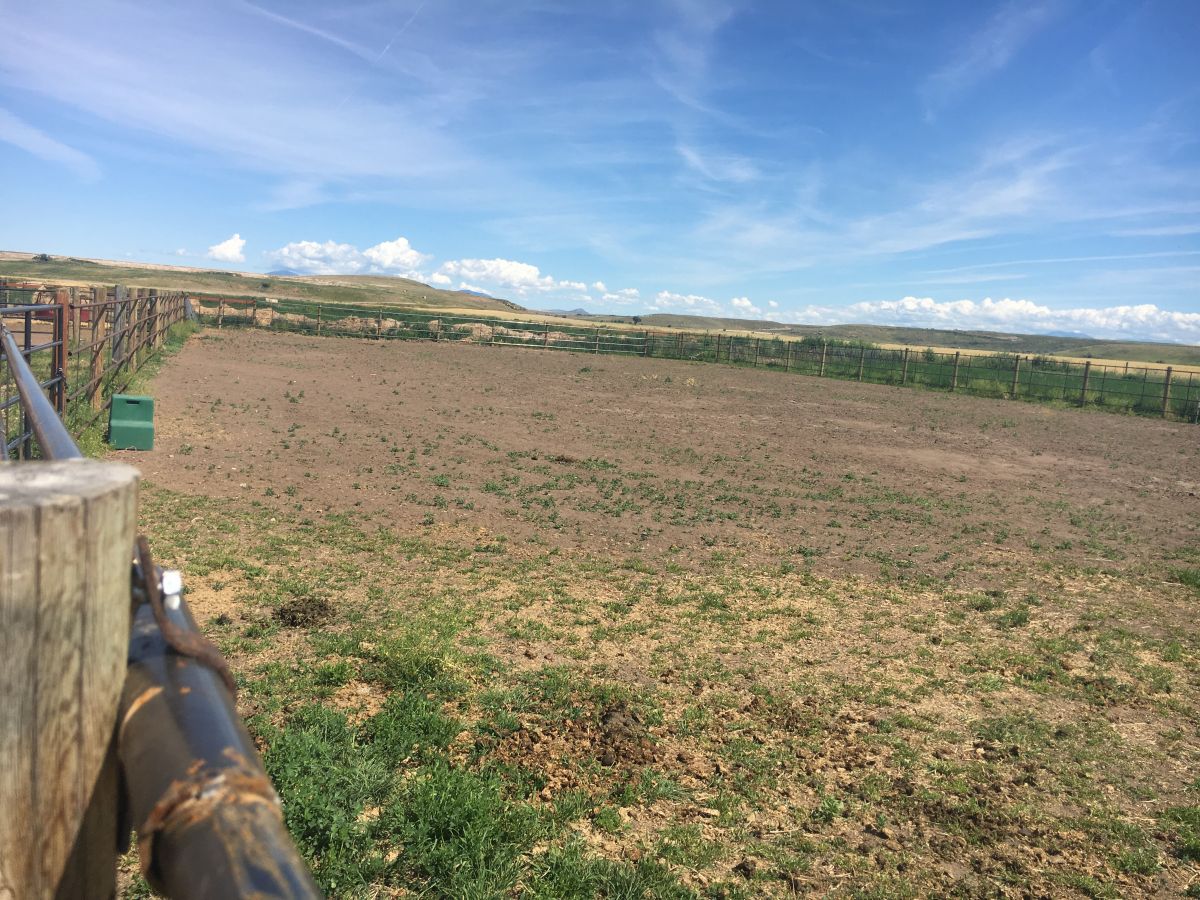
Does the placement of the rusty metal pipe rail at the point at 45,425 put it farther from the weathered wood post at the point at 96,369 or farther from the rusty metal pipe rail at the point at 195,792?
the weathered wood post at the point at 96,369

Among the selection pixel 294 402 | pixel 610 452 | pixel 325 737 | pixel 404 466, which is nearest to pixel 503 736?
pixel 325 737

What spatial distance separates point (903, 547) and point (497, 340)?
35176 millimetres

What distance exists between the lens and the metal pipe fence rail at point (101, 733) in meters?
0.82

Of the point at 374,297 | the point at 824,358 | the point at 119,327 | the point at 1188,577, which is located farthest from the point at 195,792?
the point at 374,297

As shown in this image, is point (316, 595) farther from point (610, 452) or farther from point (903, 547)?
point (610, 452)

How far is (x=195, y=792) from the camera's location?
2.86 ft

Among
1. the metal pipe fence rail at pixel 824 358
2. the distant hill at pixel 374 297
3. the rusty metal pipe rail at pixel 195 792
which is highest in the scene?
the distant hill at pixel 374 297

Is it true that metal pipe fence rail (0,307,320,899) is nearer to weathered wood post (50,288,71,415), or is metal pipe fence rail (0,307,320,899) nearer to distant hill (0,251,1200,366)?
weathered wood post (50,288,71,415)

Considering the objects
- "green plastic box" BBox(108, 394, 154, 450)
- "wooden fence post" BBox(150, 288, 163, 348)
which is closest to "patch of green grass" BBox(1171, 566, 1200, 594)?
"green plastic box" BBox(108, 394, 154, 450)

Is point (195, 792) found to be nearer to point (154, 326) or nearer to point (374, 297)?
point (154, 326)

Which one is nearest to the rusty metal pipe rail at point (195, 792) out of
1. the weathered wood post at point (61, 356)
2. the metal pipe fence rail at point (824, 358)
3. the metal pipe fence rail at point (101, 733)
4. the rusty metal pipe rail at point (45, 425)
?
the metal pipe fence rail at point (101, 733)

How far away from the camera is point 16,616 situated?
0.84 meters

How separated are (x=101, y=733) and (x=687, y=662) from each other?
5.05m

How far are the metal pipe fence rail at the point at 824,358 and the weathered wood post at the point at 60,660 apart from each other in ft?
108
